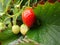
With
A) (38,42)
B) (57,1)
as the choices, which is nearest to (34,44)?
(38,42)

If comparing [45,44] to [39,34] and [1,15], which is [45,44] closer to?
[39,34]

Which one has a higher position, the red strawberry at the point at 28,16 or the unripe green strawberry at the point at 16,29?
the red strawberry at the point at 28,16

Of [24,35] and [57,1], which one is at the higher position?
[57,1]

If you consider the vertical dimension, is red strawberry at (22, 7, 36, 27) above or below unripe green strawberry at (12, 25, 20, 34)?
above

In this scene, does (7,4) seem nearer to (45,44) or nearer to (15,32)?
(15,32)

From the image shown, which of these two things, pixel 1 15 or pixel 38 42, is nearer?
pixel 38 42
